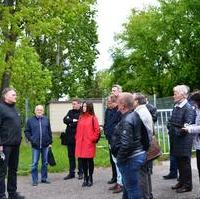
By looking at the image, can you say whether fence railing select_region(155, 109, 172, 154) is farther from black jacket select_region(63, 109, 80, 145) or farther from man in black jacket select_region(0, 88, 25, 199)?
man in black jacket select_region(0, 88, 25, 199)

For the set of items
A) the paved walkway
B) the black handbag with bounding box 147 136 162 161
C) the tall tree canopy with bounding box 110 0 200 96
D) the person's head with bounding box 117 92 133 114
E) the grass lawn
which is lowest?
the paved walkway

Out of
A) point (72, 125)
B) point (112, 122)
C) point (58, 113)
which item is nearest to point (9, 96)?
point (112, 122)

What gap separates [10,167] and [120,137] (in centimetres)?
335

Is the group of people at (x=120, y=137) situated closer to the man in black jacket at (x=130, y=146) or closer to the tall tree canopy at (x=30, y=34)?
the man in black jacket at (x=130, y=146)

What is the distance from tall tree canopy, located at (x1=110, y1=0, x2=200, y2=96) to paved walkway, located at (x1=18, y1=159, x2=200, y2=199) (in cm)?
3765

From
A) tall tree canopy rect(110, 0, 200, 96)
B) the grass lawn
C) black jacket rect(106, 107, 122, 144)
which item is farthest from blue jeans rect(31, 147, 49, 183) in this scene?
tall tree canopy rect(110, 0, 200, 96)

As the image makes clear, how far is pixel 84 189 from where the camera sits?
1252cm

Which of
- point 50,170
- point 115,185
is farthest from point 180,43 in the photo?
point 115,185

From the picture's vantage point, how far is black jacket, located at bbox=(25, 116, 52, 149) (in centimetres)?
1355

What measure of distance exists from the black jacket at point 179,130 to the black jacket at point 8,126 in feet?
9.79

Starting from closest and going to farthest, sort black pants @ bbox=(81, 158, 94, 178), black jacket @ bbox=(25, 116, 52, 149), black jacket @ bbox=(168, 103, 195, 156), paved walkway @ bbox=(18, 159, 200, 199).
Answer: black jacket @ bbox=(168, 103, 195, 156), paved walkway @ bbox=(18, 159, 200, 199), black pants @ bbox=(81, 158, 94, 178), black jacket @ bbox=(25, 116, 52, 149)

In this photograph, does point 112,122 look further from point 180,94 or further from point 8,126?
point 8,126

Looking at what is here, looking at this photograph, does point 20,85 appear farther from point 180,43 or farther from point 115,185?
point 180,43

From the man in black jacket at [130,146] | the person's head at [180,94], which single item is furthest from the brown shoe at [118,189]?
the man in black jacket at [130,146]
